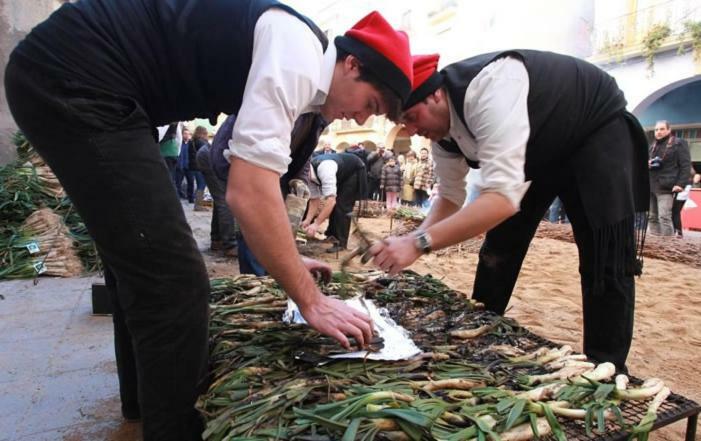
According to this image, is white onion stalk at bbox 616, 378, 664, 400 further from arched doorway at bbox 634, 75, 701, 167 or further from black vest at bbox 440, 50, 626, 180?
arched doorway at bbox 634, 75, 701, 167

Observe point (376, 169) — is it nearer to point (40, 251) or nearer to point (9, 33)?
point (9, 33)

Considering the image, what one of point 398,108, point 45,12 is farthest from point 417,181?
point 398,108

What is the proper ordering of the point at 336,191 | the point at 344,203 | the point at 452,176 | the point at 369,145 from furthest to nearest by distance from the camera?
the point at 369,145, the point at 344,203, the point at 336,191, the point at 452,176

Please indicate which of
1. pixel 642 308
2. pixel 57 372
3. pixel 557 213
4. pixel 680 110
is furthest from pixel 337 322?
pixel 680 110

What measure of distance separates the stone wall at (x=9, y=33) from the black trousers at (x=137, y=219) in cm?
531

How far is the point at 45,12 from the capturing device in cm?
586

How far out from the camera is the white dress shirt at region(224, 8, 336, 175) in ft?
3.52

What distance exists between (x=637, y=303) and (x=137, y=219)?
3.81m

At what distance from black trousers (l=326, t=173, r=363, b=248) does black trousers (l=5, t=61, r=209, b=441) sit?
455 cm

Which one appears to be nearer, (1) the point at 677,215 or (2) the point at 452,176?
(2) the point at 452,176

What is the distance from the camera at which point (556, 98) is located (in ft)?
5.30

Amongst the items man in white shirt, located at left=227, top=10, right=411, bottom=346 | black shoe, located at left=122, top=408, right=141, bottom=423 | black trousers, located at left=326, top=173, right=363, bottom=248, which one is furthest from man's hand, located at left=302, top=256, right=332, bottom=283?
black trousers, located at left=326, top=173, right=363, bottom=248

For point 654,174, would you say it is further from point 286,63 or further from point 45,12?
point 45,12

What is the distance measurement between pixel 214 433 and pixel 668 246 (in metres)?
6.38
